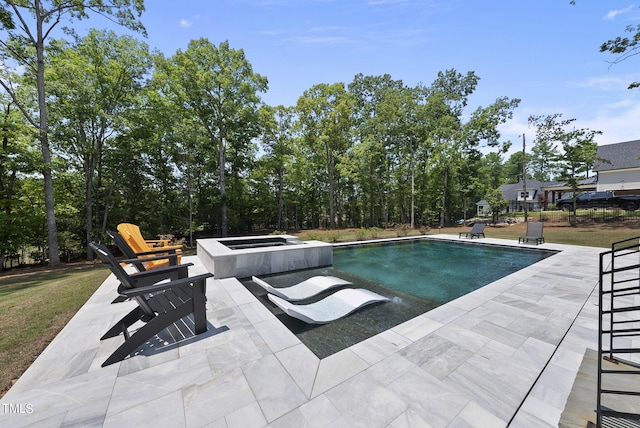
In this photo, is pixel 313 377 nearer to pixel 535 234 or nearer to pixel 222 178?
pixel 535 234

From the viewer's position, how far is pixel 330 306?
4.29m

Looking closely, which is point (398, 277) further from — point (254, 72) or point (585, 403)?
point (254, 72)

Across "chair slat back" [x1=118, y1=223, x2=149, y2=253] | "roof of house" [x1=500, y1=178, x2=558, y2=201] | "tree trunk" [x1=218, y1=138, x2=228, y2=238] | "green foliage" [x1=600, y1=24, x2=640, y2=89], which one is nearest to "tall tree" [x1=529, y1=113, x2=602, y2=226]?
"green foliage" [x1=600, y1=24, x2=640, y2=89]

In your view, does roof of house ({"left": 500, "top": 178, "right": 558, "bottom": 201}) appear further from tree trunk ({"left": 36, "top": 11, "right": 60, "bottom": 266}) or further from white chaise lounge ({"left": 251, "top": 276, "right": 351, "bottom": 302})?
tree trunk ({"left": 36, "top": 11, "right": 60, "bottom": 266})

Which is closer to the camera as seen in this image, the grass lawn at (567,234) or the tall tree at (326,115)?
the grass lawn at (567,234)

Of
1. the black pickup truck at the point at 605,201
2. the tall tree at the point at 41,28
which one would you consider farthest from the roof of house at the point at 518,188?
the tall tree at the point at 41,28

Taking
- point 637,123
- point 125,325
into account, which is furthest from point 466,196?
point 125,325

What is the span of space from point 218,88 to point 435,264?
743 inches

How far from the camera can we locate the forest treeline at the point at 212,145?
38.8 ft

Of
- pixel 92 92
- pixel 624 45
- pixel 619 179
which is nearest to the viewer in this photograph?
pixel 624 45

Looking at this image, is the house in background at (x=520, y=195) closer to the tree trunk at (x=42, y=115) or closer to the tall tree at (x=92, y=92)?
the tall tree at (x=92, y=92)

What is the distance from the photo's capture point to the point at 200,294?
308cm

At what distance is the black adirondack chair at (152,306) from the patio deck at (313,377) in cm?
17

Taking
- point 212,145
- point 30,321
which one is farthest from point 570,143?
point 30,321
